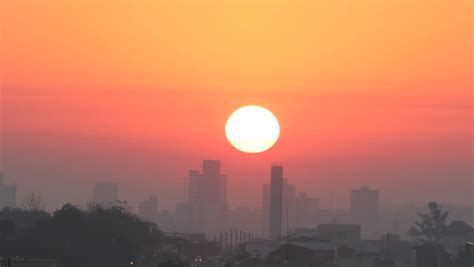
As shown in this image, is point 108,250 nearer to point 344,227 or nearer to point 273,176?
point 344,227

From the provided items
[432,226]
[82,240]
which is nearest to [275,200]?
[432,226]

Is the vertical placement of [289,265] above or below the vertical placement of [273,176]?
below

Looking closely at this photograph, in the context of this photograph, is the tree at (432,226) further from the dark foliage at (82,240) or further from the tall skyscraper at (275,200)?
the dark foliage at (82,240)

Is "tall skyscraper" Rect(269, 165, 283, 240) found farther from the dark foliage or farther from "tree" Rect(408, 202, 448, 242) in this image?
the dark foliage

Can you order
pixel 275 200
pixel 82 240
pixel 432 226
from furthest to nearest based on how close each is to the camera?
pixel 275 200, pixel 432 226, pixel 82 240

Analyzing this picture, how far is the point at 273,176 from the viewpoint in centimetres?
17988

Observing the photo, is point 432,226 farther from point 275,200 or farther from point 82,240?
point 82,240

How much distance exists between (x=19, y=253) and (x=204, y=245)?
2787cm

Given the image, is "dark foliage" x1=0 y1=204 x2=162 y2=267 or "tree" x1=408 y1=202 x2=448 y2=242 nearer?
"dark foliage" x1=0 y1=204 x2=162 y2=267

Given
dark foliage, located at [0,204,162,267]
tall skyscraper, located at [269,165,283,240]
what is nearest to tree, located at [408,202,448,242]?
tall skyscraper, located at [269,165,283,240]

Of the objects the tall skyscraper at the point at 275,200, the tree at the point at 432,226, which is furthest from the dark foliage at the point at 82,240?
the tall skyscraper at the point at 275,200

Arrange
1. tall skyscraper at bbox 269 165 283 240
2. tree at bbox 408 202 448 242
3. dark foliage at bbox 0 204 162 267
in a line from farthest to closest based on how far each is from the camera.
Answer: tall skyscraper at bbox 269 165 283 240 → tree at bbox 408 202 448 242 → dark foliage at bbox 0 204 162 267

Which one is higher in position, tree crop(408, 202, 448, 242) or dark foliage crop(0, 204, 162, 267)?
tree crop(408, 202, 448, 242)

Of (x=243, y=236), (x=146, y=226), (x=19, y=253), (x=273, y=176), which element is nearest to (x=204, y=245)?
(x=146, y=226)
